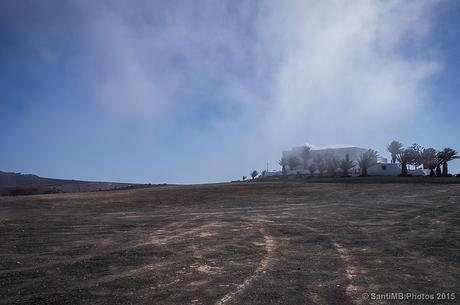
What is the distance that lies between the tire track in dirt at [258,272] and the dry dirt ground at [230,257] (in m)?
0.02

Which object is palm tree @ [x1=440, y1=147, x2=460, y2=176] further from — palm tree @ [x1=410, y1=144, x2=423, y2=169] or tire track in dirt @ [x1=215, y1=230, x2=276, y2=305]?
tire track in dirt @ [x1=215, y1=230, x2=276, y2=305]

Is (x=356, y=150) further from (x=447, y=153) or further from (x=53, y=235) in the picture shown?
(x=53, y=235)

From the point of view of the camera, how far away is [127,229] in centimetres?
1249

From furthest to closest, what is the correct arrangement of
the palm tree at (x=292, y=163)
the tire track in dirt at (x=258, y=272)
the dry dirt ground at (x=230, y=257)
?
the palm tree at (x=292, y=163)
the dry dirt ground at (x=230, y=257)
the tire track in dirt at (x=258, y=272)

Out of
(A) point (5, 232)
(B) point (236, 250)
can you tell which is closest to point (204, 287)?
(B) point (236, 250)

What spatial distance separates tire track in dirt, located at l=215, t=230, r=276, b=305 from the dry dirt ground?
0.8 inches

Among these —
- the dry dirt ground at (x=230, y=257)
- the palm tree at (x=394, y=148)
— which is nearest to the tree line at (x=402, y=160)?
the palm tree at (x=394, y=148)

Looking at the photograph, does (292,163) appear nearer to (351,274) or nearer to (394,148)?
(394,148)

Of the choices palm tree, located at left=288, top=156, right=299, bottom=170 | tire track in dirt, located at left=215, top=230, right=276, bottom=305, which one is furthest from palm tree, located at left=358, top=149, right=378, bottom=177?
tire track in dirt, located at left=215, top=230, right=276, bottom=305

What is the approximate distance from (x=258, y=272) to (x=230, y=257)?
125 centimetres

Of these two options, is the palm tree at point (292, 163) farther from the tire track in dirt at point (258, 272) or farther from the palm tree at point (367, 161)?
the tire track in dirt at point (258, 272)

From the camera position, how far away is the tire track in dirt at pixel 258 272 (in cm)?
620

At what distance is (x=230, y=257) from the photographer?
28.7 ft

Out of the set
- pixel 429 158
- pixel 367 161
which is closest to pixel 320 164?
pixel 367 161
